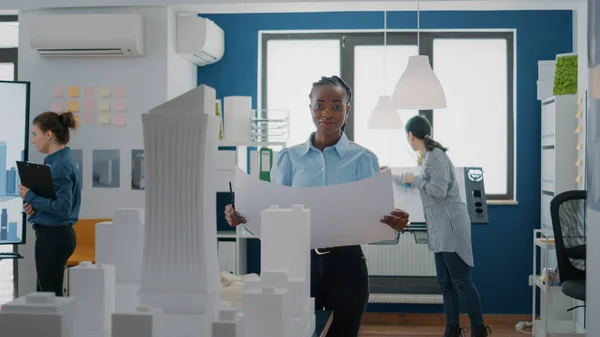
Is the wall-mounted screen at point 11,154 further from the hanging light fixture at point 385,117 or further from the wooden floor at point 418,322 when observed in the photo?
the wooden floor at point 418,322

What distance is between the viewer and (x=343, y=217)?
1971 millimetres

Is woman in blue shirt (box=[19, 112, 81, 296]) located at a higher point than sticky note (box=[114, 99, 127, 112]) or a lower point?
lower

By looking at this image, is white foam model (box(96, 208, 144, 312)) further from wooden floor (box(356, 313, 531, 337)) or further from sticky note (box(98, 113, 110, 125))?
wooden floor (box(356, 313, 531, 337))

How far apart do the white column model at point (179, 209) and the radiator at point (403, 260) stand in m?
4.77

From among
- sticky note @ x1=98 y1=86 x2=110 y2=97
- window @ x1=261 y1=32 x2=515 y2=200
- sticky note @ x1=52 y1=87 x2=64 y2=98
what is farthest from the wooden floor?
sticky note @ x1=52 y1=87 x2=64 y2=98

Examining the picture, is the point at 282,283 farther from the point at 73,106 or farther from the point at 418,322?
the point at 418,322

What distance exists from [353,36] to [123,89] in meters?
2.03

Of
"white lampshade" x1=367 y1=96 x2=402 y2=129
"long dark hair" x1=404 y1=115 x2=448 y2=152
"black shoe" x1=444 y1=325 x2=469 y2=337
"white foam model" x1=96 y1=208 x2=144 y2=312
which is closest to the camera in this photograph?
"white foam model" x1=96 y1=208 x2=144 y2=312

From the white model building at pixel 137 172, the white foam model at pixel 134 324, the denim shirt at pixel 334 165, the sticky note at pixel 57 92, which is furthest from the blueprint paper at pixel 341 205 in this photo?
the sticky note at pixel 57 92

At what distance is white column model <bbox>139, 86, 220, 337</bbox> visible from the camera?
1.35 m

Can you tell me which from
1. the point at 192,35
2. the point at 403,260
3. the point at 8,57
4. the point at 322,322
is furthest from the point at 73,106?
the point at 322,322

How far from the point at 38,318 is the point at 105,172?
13.6ft

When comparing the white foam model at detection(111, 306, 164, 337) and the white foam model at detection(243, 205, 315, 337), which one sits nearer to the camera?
the white foam model at detection(111, 306, 164, 337)

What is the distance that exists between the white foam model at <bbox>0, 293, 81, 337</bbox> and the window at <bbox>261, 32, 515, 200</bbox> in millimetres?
5056
